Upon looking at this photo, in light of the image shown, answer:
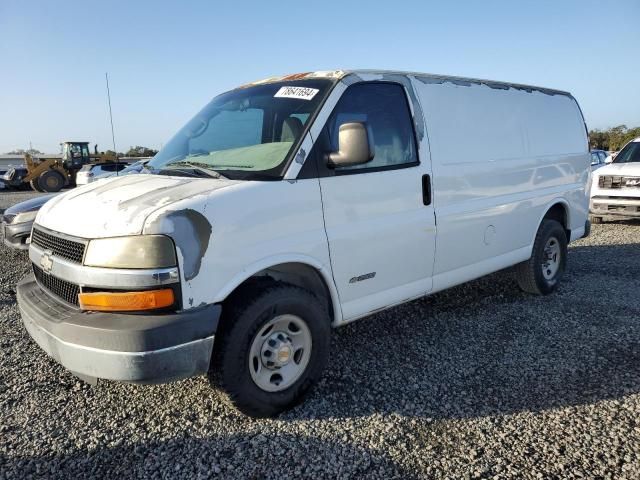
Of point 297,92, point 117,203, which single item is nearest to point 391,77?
point 297,92

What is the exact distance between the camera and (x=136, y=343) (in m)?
2.40

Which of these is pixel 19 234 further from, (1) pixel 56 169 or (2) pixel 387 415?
(1) pixel 56 169

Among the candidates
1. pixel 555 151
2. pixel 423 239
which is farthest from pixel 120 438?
pixel 555 151

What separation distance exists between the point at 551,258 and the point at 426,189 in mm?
2616

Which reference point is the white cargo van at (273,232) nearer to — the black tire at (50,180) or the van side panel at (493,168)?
the van side panel at (493,168)

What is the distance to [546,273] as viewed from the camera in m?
5.45

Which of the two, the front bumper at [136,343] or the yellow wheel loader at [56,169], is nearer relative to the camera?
the front bumper at [136,343]

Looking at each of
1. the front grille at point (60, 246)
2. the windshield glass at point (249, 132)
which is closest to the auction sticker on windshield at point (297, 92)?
the windshield glass at point (249, 132)

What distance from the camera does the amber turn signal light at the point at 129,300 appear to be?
97.2 inches

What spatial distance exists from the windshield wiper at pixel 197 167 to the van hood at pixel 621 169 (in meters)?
9.10

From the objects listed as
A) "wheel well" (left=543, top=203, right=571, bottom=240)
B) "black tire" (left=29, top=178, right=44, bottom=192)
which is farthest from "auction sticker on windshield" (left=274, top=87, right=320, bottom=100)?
"black tire" (left=29, top=178, right=44, bottom=192)

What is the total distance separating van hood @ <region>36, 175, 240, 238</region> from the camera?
2.56 metres

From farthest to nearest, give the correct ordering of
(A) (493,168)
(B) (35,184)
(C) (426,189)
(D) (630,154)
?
1. (B) (35,184)
2. (D) (630,154)
3. (A) (493,168)
4. (C) (426,189)

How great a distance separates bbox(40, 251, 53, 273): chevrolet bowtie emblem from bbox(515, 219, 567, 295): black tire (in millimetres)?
4456
